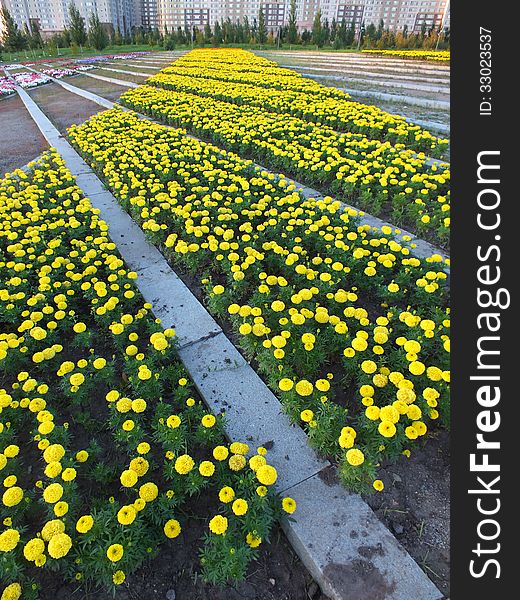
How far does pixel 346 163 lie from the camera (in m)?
7.34

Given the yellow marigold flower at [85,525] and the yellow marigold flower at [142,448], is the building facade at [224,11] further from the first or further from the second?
the yellow marigold flower at [85,525]

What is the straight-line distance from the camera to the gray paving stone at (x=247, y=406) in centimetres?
284

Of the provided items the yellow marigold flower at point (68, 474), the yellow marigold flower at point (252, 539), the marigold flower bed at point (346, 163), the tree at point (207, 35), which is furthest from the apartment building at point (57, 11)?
the yellow marigold flower at point (252, 539)

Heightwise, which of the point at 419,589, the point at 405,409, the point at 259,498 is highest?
the point at 405,409

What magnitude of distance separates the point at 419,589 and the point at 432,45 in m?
51.5

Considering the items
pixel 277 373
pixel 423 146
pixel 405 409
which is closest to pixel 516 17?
pixel 405 409

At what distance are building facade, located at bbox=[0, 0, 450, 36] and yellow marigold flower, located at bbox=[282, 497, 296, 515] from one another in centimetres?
11896

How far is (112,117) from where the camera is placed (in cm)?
1117

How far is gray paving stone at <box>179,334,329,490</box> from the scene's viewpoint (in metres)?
2.84

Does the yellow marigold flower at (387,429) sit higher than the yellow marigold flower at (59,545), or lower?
higher

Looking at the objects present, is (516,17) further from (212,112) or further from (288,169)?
(212,112)

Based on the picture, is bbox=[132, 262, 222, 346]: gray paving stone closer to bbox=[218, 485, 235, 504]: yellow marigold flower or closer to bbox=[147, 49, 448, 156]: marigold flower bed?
bbox=[218, 485, 235, 504]: yellow marigold flower

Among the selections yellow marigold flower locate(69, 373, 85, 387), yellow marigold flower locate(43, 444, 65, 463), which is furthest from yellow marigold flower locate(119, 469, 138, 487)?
yellow marigold flower locate(69, 373, 85, 387)

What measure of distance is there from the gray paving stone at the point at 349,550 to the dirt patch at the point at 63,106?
13.5 metres
